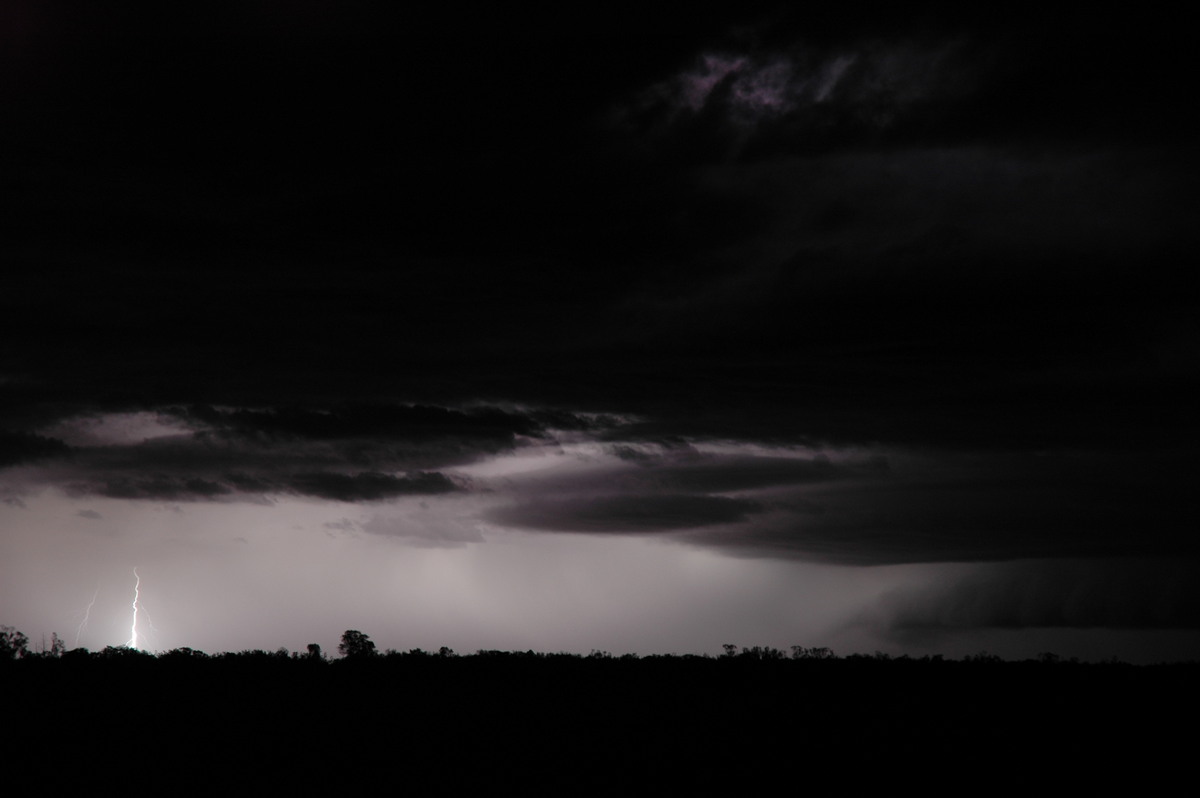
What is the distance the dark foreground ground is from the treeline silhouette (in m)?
0.14

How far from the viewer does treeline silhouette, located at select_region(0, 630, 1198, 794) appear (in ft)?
135

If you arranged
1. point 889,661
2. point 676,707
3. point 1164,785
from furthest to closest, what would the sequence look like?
point 889,661 → point 676,707 → point 1164,785

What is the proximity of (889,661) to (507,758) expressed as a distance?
128ft

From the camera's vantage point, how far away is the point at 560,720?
1955 inches

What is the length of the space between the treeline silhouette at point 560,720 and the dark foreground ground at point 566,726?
0.14 meters

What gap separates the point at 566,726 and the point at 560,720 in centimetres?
129

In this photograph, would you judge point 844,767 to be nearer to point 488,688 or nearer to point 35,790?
point 488,688

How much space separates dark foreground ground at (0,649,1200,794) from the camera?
1594 inches

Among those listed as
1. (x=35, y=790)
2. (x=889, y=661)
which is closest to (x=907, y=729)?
(x=889, y=661)

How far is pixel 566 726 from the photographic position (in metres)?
48.4

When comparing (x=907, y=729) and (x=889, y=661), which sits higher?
(x=889, y=661)

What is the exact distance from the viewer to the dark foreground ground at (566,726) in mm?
40500

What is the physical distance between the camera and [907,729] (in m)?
48.7

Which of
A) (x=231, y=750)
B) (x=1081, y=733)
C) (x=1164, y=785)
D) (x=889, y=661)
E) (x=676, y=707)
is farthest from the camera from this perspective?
(x=889, y=661)
